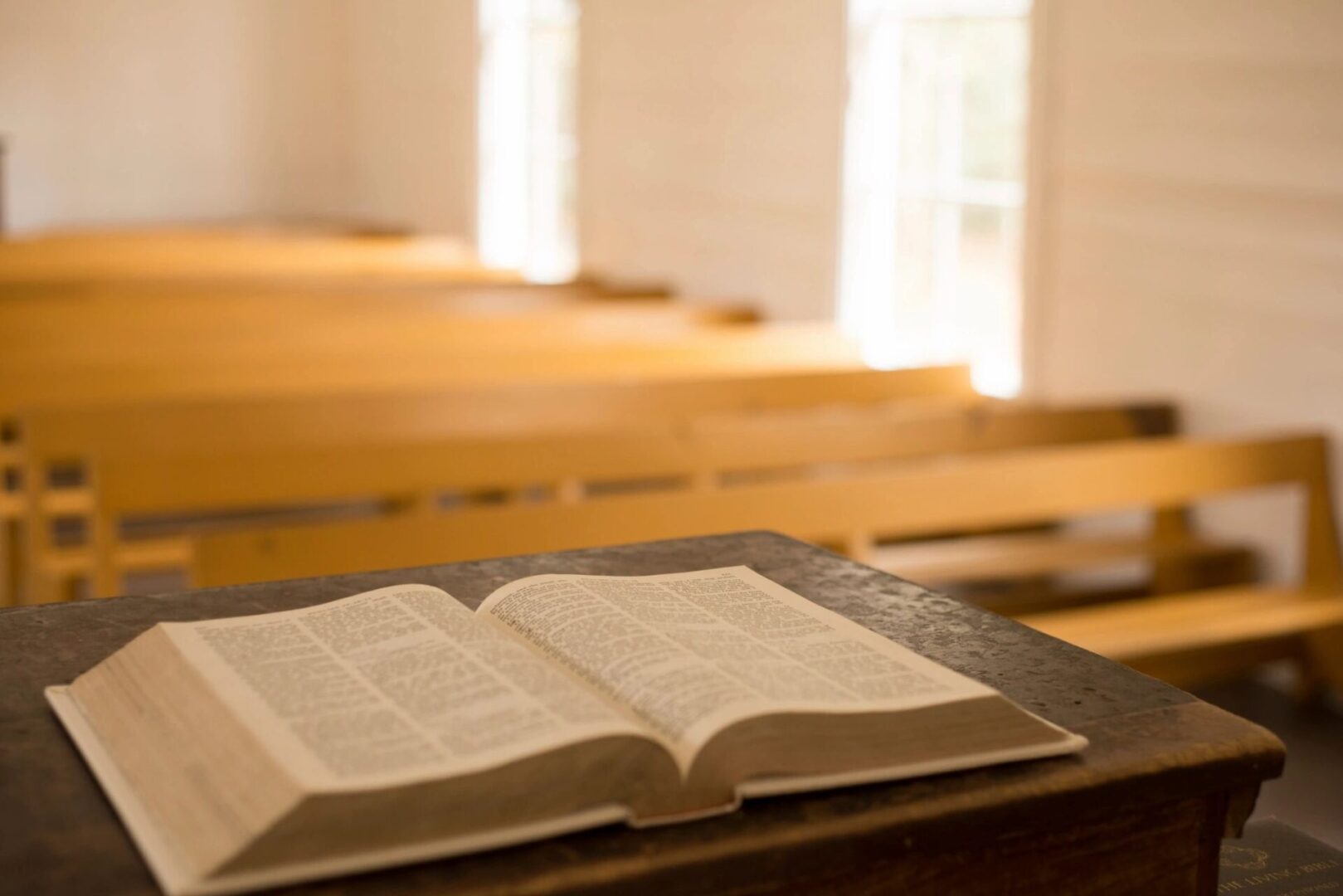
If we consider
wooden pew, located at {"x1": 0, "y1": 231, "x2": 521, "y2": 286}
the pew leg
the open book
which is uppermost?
wooden pew, located at {"x1": 0, "y1": 231, "x2": 521, "y2": 286}

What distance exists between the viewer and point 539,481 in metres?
3.45

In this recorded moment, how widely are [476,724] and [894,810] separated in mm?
234

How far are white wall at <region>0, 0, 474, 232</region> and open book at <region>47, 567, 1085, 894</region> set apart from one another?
9.63m

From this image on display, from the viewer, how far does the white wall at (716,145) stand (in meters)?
5.95

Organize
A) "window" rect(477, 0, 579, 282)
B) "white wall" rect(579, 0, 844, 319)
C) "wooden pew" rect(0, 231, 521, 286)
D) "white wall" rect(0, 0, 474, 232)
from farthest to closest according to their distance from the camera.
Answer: "white wall" rect(0, 0, 474, 232)
"window" rect(477, 0, 579, 282)
"wooden pew" rect(0, 231, 521, 286)
"white wall" rect(579, 0, 844, 319)

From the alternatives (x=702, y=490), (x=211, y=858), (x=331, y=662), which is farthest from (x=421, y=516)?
(x=211, y=858)

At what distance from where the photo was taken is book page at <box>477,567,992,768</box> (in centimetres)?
92

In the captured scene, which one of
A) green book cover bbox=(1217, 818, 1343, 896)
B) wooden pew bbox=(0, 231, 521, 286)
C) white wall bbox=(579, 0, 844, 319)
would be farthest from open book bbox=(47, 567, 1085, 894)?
wooden pew bbox=(0, 231, 521, 286)

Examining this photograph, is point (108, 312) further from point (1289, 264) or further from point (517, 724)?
point (517, 724)

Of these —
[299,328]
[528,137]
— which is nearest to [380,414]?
[299,328]

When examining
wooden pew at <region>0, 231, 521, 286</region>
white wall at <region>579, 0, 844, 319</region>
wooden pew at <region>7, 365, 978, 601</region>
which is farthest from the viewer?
wooden pew at <region>0, 231, 521, 286</region>

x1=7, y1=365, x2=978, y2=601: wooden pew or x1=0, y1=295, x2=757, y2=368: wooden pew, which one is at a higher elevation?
x1=0, y1=295, x2=757, y2=368: wooden pew

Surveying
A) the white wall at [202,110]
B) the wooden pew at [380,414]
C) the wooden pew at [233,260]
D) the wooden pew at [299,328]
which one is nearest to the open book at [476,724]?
the wooden pew at [380,414]

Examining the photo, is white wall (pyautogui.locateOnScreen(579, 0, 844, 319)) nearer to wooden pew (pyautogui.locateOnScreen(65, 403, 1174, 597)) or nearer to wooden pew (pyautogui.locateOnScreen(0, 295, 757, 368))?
wooden pew (pyautogui.locateOnScreen(0, 295, 757, 368))
